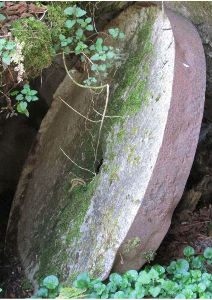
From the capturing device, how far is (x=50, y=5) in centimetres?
230

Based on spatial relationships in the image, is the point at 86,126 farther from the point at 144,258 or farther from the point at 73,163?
the point at 144,258

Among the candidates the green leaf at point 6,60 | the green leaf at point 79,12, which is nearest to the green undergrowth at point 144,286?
the green leaf at point 6,60

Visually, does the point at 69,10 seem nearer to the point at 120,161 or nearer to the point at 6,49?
the point at 6,49

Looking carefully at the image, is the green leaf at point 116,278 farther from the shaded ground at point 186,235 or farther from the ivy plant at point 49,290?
the shaded ground at point 186,235

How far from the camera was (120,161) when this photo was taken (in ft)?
7.20

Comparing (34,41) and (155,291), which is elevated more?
(34,41)

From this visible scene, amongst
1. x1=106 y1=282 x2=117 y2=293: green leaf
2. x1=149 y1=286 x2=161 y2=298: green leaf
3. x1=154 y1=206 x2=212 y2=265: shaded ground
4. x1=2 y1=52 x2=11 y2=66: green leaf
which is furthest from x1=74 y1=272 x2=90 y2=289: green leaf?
x1=2 y1=52 x2=11 y2=66: green leaf

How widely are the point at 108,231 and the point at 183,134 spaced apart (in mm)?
625

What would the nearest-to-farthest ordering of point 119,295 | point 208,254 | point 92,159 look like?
point 119,295 < point 208,254 < point 92,159

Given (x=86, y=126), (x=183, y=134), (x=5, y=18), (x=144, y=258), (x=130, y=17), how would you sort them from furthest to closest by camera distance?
1. (x=86, y=126)
2. (x=130, y=17)
3. (x=5, y=18)
4. (x=144, y=258)
5. (x=183, y=134)

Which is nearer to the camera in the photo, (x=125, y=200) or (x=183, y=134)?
(x=183, y=134)

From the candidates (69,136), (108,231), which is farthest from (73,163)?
(108,231)

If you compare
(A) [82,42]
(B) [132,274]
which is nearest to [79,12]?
(A) [82,42]

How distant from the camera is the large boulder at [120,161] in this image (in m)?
1.85
